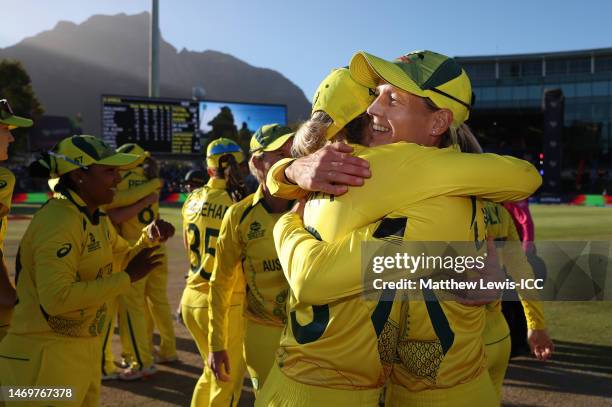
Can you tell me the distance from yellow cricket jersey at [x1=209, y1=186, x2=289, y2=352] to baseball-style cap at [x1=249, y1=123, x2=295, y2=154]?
0.38 meters

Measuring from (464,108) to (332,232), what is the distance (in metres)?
0.64

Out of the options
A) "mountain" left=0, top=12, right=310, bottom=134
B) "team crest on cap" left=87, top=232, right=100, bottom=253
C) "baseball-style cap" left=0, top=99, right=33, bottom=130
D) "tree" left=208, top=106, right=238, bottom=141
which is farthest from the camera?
"mountain" left=0, top=12, right=310, bottom=134

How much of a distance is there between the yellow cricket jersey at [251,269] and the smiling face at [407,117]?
1.71 metres

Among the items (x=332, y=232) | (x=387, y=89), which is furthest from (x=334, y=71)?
(x=332, y=232)

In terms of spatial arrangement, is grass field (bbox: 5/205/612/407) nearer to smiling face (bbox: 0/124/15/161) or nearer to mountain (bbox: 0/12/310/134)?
smiling face (bbox: 0/124/15/161)

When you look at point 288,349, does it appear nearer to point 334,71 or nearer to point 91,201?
point 334,71

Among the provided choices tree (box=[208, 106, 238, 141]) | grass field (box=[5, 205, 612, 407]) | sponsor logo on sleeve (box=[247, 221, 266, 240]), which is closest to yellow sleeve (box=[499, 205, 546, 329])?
sponsor logo on sleeve (box=[247, 221, 266, 240])

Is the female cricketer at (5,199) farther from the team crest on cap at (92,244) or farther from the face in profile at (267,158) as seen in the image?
the face in profile at (267,158)

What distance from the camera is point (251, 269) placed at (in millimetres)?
3531

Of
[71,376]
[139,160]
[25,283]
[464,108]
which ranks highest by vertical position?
[464,108]

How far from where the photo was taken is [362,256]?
5.46ft

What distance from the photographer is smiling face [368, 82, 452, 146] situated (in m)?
1.87

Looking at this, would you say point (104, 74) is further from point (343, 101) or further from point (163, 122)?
point (343, 101)

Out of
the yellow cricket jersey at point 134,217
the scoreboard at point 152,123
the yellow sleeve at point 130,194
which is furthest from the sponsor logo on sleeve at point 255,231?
the scoreboard at point 152,123
